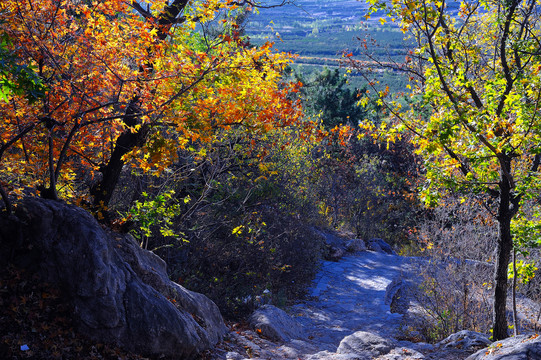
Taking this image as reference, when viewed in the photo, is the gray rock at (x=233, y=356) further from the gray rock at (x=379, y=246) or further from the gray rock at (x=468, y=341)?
the gray rock at (x=379, y=246)

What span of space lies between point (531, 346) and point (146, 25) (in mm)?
5456

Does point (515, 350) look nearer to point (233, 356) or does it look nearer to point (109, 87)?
point (233, 356)

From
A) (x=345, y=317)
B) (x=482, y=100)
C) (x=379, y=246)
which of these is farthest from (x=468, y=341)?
(x=379, y=246)

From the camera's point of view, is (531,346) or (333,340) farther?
(333,340)

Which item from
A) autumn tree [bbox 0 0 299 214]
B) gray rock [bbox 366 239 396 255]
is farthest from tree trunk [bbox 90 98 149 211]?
gray rock [bbox 366 239 396 255]

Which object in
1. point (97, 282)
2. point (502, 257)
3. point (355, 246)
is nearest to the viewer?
point (97, 282)

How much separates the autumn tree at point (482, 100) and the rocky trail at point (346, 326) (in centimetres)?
155

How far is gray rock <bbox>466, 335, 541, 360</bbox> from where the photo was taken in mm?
4063

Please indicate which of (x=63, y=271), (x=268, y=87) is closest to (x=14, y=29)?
(x=63, y=271)

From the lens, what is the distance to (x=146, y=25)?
5.51 m

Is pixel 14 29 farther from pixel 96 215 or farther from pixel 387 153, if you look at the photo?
pixel 387 153

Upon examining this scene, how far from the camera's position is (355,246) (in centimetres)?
1586

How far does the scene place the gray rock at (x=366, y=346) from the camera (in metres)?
6.45

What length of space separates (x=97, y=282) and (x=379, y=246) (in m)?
14.1
